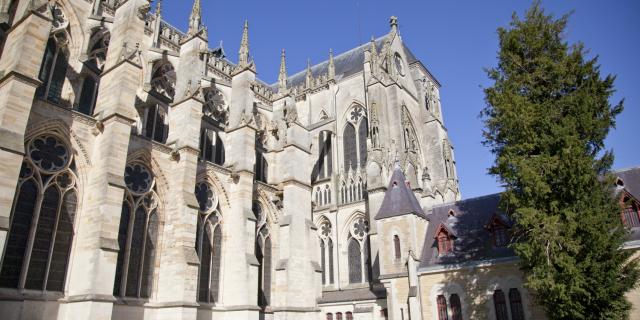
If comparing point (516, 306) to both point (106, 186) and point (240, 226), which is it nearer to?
point (240, 226)

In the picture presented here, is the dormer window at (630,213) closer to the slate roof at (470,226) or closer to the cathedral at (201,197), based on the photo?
the cathedral at (201,197)

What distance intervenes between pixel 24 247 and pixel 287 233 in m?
10.7

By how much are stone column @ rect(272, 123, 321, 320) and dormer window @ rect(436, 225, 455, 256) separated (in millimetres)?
6261

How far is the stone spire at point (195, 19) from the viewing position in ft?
61.8

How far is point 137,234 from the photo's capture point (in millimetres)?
15141

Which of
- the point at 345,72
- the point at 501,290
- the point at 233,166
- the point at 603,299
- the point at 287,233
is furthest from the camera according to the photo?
the point at 345,72

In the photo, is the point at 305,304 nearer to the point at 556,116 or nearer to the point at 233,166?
the point at 233,166

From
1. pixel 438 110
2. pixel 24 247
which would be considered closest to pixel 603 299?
pixel 24 247

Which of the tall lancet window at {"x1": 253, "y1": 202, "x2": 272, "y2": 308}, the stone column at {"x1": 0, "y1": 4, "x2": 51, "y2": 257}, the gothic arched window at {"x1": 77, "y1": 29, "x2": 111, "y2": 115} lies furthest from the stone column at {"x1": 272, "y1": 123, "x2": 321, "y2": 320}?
the stone column at {"x1": 0, "y1": 4, "x2": 51, "y2": 257}

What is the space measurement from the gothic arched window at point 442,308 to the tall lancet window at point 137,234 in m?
10.6

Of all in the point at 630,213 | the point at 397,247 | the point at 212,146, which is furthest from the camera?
the point at 212,146

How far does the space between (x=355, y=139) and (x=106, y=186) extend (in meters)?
16.6

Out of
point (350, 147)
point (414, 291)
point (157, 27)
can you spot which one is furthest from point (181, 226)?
point (350, 147)

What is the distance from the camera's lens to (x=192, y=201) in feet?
51.4
